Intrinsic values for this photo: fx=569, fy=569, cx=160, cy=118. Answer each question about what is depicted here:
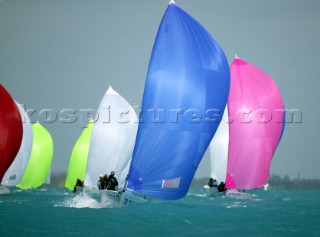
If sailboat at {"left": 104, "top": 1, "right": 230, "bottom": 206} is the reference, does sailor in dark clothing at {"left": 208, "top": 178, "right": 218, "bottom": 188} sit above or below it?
below

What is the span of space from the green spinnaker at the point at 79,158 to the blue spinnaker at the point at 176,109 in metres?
23.5

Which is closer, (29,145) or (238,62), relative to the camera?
(238,62)

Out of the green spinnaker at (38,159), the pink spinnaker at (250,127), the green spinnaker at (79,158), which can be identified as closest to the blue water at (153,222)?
the pink spinnaker at (250,127)

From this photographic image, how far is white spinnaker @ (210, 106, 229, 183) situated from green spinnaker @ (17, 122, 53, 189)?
20171 mm

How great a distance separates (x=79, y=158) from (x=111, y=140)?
1021 cm

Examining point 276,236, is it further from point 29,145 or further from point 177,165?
point 29,145

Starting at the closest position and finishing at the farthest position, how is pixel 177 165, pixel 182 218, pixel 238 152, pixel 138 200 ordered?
1. pixel 182 218
2. pixel 177 165
3. pixel 138 200
4. pixel 238 152

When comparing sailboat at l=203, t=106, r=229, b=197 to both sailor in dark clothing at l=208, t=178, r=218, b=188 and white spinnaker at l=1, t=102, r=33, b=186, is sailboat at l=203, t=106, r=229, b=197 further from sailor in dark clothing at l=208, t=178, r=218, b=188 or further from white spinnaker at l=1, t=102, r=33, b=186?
white spinnaker at l=1, t=102, r=33, b=186

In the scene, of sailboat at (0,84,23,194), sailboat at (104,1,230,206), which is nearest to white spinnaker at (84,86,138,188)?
sailboat at (0,84,23,194)

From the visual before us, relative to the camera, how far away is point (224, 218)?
69.9 ft

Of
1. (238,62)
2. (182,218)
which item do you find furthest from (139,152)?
(238,62)

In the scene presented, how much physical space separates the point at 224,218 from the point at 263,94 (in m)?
14.3

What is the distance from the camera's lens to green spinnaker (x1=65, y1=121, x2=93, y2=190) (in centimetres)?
4550

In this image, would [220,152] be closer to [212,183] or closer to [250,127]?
[212,183]
